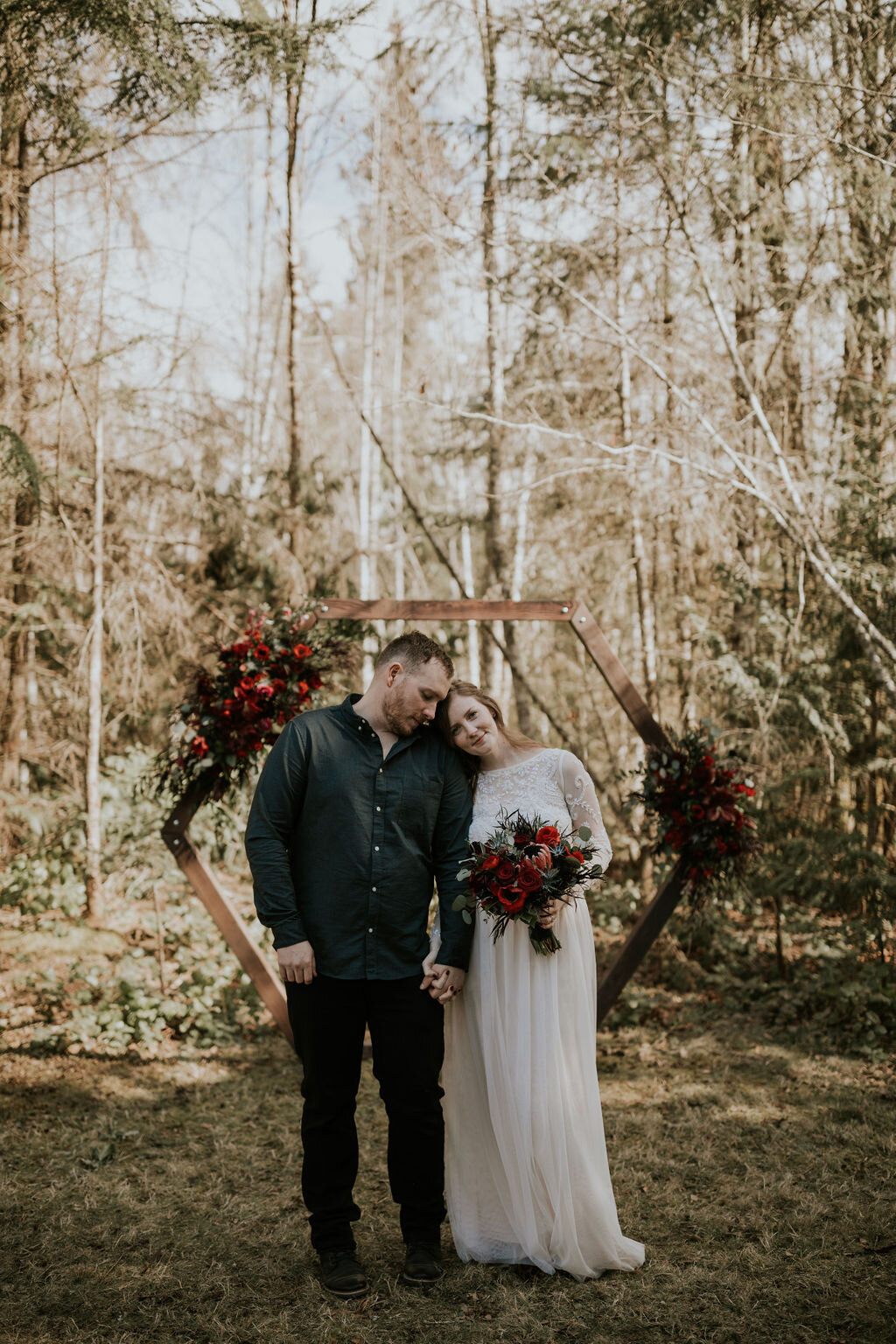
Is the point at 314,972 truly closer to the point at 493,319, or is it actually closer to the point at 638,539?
the point at 638,539

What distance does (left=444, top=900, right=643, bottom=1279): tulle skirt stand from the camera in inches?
125

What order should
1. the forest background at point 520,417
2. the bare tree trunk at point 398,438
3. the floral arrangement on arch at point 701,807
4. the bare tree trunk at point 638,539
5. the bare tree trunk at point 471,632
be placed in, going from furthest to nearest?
the bare tree trunk at point 471,632 → the bare tree trunk at point 398,438 → the bare tree trunk at point 638,539 → the forest background at point 520,417 → the floral arrangement on arch at point 701,807

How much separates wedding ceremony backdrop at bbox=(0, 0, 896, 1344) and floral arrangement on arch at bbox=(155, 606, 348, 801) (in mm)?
22

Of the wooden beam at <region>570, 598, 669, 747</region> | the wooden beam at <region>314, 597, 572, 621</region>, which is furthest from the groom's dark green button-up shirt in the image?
the wooden beam at <region>570, 598, 669, 747</region>

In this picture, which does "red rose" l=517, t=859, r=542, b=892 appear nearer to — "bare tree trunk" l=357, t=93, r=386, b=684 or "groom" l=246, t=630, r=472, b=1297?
"groom" l=246, t=630, r=472, b=1297

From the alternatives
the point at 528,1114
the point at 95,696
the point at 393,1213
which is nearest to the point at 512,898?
the point at 528,1114

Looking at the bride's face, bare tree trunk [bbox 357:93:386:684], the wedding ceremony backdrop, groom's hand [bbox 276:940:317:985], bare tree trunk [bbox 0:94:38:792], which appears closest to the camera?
groom's hand [bbox 276:940:317:985]

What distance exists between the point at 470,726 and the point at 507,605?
1.30m

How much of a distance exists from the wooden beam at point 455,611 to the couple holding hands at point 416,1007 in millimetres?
1243

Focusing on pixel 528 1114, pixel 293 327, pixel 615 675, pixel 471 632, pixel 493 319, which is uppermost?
pixel 493 319

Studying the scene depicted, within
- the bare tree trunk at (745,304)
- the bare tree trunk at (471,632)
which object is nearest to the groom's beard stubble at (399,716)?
the bare tree trunk at (745,304)

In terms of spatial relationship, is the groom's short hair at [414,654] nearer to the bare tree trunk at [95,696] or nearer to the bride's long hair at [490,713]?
the bride's long hair at [490,713]

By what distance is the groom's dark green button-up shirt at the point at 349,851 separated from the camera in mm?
3154

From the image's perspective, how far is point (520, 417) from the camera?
324 inches
